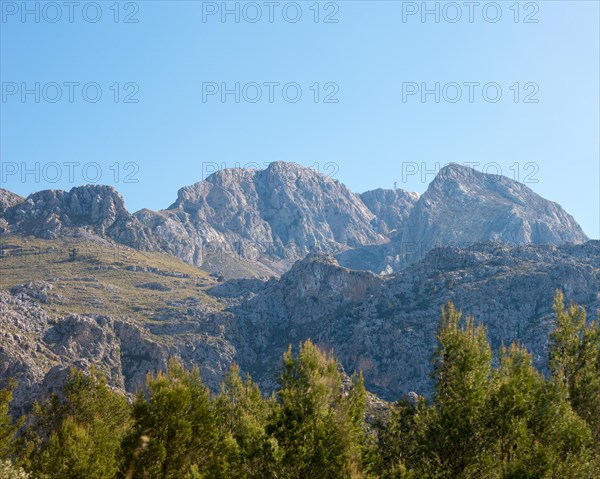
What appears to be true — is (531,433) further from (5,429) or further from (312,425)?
(5,429)

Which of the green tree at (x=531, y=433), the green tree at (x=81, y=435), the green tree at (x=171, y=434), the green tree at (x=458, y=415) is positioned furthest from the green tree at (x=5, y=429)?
the green tree at (x=531, y=433)

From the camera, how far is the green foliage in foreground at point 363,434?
4584cm

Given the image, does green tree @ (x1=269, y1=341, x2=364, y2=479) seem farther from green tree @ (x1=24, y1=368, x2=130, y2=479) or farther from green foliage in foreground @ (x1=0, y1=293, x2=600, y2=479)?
green tree @ (x1=24, y1=368, x2=130, y2=479)

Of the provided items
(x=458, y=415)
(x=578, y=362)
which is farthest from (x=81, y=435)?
(x=578, y=362)

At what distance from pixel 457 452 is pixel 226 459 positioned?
19.5 m

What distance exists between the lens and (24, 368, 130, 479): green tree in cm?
5572

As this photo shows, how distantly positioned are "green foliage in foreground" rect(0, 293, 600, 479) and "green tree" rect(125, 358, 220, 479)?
0.11 metres

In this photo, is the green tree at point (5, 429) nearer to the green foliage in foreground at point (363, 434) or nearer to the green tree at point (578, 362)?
the green foliage in foreground at point (363, 434)

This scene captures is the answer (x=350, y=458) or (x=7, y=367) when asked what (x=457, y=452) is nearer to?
(x=350, y=458)

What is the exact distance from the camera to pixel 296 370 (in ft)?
162

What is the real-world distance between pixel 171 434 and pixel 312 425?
15.8 metres

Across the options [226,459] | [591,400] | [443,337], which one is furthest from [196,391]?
[591,400]

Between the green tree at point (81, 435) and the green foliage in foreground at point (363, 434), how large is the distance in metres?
0.18

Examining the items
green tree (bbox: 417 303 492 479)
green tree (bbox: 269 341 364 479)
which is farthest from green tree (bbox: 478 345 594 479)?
green tree (bbox: 269 341 364 479)
